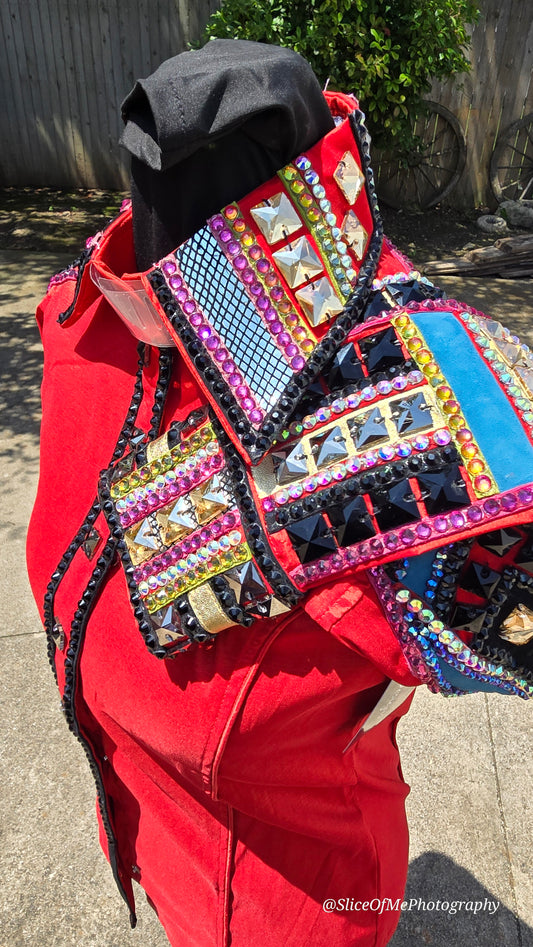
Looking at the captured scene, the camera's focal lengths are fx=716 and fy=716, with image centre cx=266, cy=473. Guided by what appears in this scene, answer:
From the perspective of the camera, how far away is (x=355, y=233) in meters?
0.86

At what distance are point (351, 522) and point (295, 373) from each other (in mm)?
183

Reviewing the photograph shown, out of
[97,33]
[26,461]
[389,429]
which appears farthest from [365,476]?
[97,33]

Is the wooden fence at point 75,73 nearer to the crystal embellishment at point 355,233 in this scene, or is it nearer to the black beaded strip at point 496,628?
the crystal embellishment at point 355,233

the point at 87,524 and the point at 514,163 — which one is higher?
the point at 87,524

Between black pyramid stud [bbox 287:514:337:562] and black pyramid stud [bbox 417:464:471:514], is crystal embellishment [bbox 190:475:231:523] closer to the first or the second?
black pyramid stud [bbox 287:514:337:562]

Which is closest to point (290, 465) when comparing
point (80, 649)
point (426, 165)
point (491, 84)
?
point (80, 649)

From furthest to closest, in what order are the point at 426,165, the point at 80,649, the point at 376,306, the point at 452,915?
the point at 426,165 < the point at 452,915 < the point at 80,649 < the point at 376,306

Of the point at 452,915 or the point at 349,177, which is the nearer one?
the point at 349,177

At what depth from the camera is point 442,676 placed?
2.72 ft

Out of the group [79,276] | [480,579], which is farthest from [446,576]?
[79,276]

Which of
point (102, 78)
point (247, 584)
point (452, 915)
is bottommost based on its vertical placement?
point (452, 915)

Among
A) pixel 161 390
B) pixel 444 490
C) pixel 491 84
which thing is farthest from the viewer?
pixel 491 84

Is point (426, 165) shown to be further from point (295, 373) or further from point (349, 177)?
point (295, 373)

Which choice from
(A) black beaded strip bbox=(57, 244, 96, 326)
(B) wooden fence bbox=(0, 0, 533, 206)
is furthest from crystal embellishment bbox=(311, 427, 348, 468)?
(B) wooden fence bbox=(0, 0, 533, 206)
